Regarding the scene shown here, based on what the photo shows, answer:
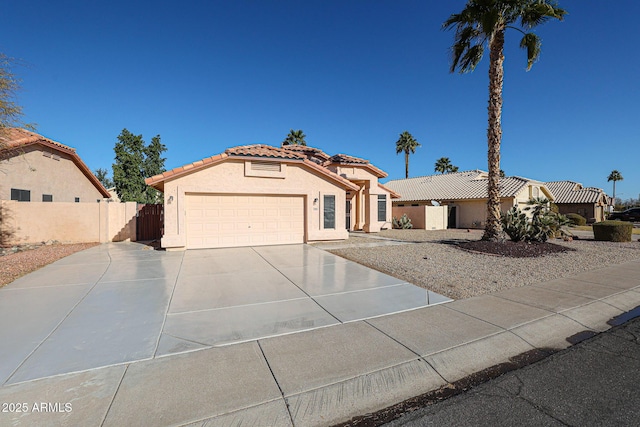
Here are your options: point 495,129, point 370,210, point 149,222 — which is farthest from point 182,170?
point 495,129

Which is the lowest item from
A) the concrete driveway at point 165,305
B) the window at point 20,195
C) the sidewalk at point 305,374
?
the sidewalk at point 305,374

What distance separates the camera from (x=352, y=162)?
66.4 ft

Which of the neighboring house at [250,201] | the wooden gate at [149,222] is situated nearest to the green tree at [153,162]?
the wooden gate at [149,222]

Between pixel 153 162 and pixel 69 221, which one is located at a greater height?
pixel 153 162

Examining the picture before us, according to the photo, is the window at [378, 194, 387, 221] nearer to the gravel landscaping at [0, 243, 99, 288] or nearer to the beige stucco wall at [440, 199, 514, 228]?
the beige stucco wall at [440, 199, 514, 228]

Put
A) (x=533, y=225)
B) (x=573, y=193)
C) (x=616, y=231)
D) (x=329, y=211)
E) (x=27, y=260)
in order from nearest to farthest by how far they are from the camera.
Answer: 1. (x=27, y=260)
2. (x=533, y=225)
3. (x=329, y=211)
4. (x=616, y=231)
5. (x=573, y=193)

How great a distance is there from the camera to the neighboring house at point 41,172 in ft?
45.8

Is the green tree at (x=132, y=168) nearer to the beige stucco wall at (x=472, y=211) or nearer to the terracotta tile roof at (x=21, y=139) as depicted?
the terracotta tile roof at (x=21, y=139)

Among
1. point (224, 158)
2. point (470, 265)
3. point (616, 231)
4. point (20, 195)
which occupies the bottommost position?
point (470, 265)

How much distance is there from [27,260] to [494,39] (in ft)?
63.1

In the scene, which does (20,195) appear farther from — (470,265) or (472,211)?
(472,211)

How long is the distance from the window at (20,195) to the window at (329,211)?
49.3ft

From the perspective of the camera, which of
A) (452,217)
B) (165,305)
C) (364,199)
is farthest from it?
(452,217)

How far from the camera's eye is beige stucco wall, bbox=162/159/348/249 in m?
11.9
